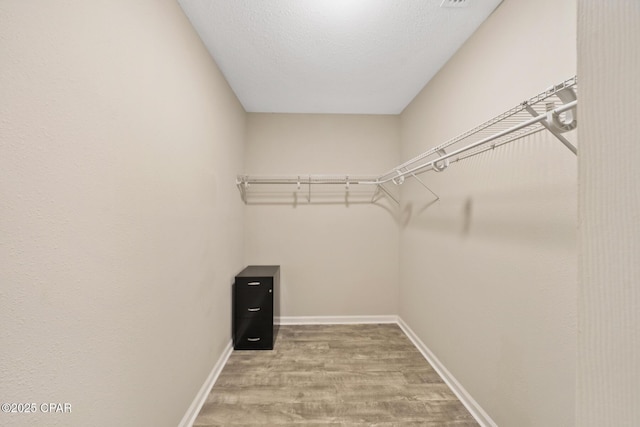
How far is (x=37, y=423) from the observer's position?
0.74m

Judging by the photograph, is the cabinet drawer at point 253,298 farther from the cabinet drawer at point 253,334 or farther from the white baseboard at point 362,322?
the white baseboard at point 362,322

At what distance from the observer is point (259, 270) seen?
306 centimetres

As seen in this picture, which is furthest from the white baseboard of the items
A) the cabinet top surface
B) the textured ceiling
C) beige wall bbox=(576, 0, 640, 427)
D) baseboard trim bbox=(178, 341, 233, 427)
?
→ the textured ceiling

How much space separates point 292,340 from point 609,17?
3.08 m

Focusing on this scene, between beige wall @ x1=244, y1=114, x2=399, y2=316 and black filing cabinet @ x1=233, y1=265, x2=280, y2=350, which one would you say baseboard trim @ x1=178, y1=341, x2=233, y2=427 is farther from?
beige wall @ x1=244, y1=114, x2=399, y2=316

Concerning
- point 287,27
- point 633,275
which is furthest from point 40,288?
point 287,27

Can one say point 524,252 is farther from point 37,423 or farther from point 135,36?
point 135,36

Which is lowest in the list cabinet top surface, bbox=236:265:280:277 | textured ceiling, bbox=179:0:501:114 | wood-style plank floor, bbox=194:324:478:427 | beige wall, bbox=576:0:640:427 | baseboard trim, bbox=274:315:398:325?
wood-style plank floor, bbox=194:324:478:427

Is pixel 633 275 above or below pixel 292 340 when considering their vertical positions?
above

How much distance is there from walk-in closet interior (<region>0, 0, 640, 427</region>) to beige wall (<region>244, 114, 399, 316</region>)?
0.22m

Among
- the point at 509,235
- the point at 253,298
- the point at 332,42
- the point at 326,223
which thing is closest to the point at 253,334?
the point at 253,298

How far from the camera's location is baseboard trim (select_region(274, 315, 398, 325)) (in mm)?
3354

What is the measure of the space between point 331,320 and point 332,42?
2.92 meters

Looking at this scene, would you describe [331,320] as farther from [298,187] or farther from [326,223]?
[298,187]
